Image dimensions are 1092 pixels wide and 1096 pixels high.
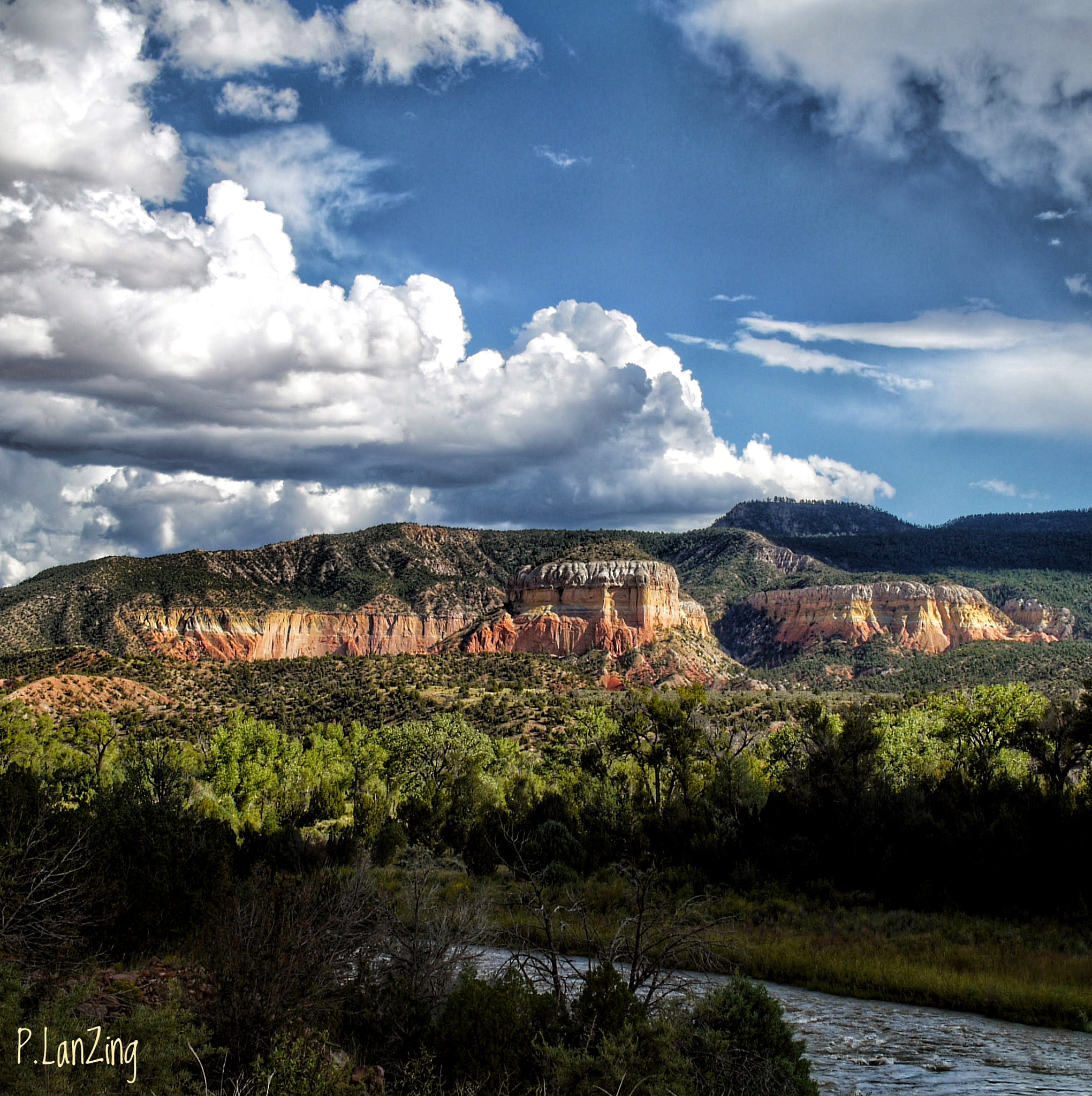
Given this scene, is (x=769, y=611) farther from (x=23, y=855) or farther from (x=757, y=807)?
(x=23, y=855)

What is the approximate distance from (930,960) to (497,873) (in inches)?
611

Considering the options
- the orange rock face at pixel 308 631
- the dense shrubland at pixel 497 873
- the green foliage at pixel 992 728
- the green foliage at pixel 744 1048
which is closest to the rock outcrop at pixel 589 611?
the orange rock face at pixel 308 631

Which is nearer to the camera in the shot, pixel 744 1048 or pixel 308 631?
pixel 744 1048

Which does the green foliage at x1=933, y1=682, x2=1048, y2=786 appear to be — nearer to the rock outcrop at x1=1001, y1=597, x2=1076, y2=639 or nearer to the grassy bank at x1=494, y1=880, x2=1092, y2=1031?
the grassy bank at x1=494, y1=880, x2=1092, y2=1031

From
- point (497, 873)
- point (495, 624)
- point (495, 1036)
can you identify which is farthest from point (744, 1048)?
point (495, 624)

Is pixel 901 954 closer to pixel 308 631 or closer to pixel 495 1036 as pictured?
pixel 495 1036

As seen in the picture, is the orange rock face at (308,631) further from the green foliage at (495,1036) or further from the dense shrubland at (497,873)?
the green foliage at (495,1036)

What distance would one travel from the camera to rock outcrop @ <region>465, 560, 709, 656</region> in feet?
390

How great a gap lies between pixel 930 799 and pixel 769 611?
129 meters

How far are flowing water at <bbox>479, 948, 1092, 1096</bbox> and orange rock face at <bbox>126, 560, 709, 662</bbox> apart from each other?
8951 centimetres

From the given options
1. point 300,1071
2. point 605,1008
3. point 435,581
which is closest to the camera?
point 300,1071

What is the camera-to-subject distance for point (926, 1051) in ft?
47.8

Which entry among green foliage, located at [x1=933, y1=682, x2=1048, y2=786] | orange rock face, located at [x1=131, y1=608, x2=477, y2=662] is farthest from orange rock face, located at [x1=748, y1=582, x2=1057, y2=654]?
green foliage, located at [x1=933, y1=682, x2=1048, y2=786]

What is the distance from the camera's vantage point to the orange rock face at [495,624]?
4628 inches
